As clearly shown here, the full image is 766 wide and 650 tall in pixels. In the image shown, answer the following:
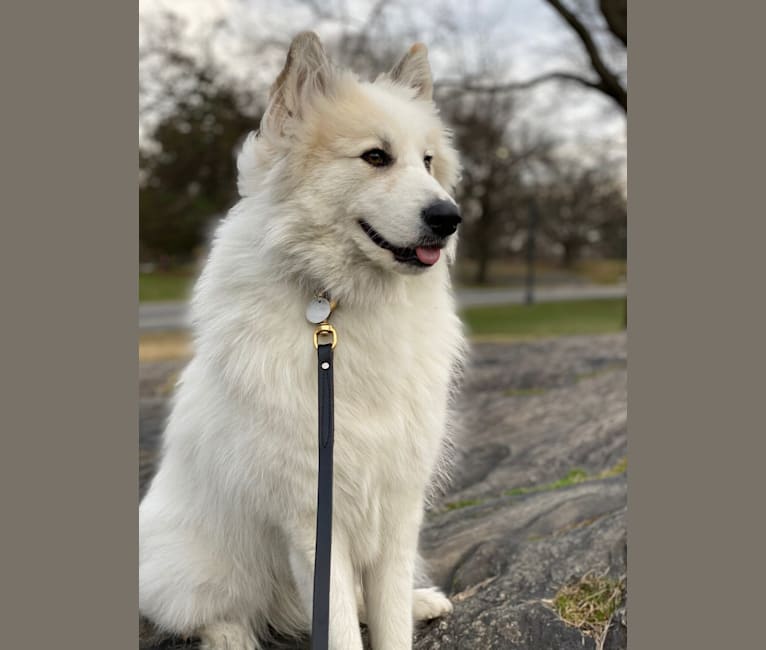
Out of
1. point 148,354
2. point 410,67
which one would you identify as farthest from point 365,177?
point 148,354

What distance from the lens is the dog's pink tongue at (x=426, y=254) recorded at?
2021 mm

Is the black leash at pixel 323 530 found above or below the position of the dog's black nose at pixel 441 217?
below

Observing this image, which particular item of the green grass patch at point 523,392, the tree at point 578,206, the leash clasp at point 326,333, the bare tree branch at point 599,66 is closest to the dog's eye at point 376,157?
the leash clasp at point 326,333

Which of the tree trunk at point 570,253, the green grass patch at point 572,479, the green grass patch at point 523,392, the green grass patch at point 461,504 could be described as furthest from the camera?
the tree trunk at point 570,253

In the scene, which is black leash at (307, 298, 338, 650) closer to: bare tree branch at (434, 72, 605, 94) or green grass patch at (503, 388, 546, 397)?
bare tree branch at (434, 72, 605, 94)

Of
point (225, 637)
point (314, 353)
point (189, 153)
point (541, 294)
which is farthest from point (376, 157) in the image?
Result: point (541, 294)

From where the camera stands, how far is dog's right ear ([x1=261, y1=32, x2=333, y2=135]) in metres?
2.04

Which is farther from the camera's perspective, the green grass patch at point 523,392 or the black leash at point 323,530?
the green grass patch at point 523,392

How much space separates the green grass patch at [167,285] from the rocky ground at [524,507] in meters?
0.89

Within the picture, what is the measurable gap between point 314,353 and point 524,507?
6.45ft

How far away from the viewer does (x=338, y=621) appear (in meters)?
2.03

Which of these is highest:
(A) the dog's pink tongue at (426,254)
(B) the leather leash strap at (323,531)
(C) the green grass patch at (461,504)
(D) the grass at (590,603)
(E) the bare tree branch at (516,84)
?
(E) the bare tree branch at (516,84)

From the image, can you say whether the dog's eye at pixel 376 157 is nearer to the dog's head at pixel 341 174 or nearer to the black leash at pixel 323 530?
the dog's head at pixel 341 174

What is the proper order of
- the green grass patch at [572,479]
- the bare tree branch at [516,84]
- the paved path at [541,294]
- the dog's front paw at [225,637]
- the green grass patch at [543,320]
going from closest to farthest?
1. the dog's front paw at [225,637]
2. the green grass patch at [572,479]
3. the bare tree branch at [516,84]
4. the paved path at [541,294]
5. the green grass patch at [543,320]
